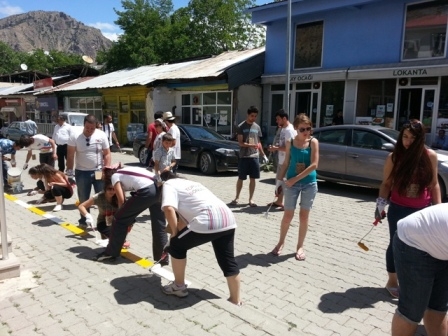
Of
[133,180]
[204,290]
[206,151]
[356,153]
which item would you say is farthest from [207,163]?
[204,290]

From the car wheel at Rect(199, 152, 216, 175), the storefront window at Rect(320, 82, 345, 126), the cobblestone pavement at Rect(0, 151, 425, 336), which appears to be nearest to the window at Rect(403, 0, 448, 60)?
the storefront window at Rect(320, 82, 345, 126)

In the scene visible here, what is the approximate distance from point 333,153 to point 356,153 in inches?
22.5

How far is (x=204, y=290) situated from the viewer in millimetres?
3707

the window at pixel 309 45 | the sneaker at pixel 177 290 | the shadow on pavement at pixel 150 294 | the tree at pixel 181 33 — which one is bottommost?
the shadow on pavement at pixel 150 294

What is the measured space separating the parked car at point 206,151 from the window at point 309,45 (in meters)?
5.83

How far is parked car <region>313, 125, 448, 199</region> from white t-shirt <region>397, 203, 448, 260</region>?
5.67m

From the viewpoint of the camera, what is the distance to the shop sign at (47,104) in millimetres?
28453

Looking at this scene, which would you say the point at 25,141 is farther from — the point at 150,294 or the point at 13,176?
the point at 150,294

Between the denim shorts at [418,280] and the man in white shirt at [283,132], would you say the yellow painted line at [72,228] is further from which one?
the man in white shirt at [283,132]

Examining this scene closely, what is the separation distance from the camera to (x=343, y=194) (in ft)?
28.8

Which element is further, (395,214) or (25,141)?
(25,141)

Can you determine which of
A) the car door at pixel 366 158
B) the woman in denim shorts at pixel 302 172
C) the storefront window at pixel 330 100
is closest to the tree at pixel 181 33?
the storefront window at pixel 330 100

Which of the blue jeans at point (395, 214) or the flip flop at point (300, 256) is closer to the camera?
the blue jeans at point (395, 214)

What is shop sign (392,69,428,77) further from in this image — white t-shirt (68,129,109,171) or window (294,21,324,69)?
white t-shirt (68,129,109,171)
